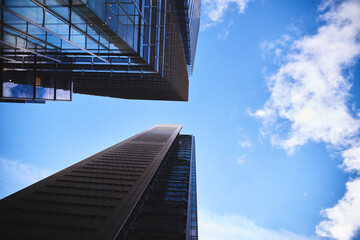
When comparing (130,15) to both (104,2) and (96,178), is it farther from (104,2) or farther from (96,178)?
(96,178)

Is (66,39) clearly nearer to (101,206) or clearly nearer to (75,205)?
(101,206)

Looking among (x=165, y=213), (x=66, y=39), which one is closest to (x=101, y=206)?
(x=165, y=213)

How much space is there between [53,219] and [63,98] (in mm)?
13263

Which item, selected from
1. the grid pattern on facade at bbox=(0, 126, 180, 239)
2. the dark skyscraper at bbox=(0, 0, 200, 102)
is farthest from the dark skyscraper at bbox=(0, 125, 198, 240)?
the dark skyscraper at bbox=(0, 0, 200, 102)

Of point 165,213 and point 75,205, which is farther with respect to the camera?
point 165,213

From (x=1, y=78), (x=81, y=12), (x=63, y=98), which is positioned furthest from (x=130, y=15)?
(x=63, y=98)

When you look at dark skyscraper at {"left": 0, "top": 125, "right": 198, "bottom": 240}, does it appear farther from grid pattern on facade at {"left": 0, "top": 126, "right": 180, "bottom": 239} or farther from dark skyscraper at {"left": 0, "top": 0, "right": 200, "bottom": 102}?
dark skyscraper at {"left": 0, "top": 0, "right": 200, "bottom": 102}

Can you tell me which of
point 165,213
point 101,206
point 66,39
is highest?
point 66,39

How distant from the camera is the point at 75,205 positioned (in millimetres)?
→ 24922

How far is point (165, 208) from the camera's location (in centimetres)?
4022

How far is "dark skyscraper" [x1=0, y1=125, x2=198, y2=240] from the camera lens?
66.8 ft

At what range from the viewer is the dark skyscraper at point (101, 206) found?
20369 millimetres

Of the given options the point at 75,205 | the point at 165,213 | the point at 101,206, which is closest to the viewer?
the point at 75,205

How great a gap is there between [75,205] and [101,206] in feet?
10.3
